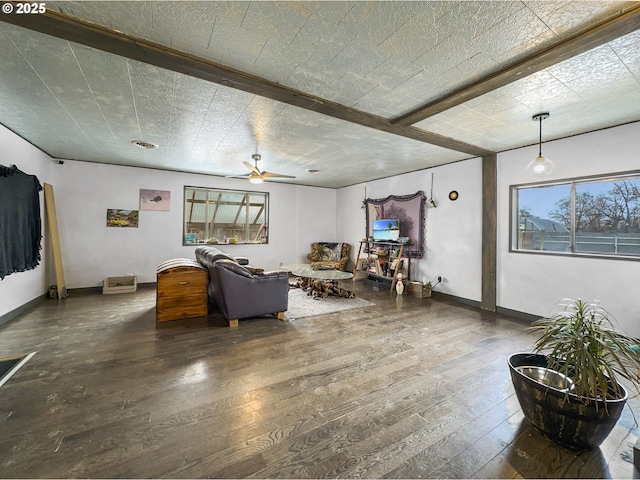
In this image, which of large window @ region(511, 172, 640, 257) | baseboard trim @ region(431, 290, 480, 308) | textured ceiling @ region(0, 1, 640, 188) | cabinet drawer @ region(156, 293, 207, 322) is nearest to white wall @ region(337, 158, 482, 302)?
baseboard trim @ region(431, 290, 480, 308)

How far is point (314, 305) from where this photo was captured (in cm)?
442

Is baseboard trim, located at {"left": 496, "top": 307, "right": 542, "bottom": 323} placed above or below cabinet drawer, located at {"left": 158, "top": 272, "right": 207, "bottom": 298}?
below

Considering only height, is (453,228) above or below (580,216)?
below

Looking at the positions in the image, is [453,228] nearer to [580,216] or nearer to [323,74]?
[580,216]

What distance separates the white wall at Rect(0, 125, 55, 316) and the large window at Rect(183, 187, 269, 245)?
2.27m

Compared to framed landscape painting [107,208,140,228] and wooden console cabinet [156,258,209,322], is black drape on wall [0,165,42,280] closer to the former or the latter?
framed landscape painting [107,208,140,228]

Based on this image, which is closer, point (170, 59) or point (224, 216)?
point (170, 59)

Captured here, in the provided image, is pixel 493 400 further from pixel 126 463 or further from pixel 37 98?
Answer: pixel 37 98

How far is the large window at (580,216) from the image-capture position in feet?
10.3

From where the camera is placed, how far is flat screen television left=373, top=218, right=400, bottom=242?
19.6ft

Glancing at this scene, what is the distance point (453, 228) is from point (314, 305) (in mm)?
3008

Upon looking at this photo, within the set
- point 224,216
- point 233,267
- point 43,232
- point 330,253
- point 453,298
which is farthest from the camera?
point 330,253

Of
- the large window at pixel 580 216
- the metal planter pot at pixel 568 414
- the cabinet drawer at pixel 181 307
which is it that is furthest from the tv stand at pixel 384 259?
the metal planter pot at pixel 568 414

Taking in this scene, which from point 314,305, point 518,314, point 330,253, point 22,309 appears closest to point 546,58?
point 518,314
